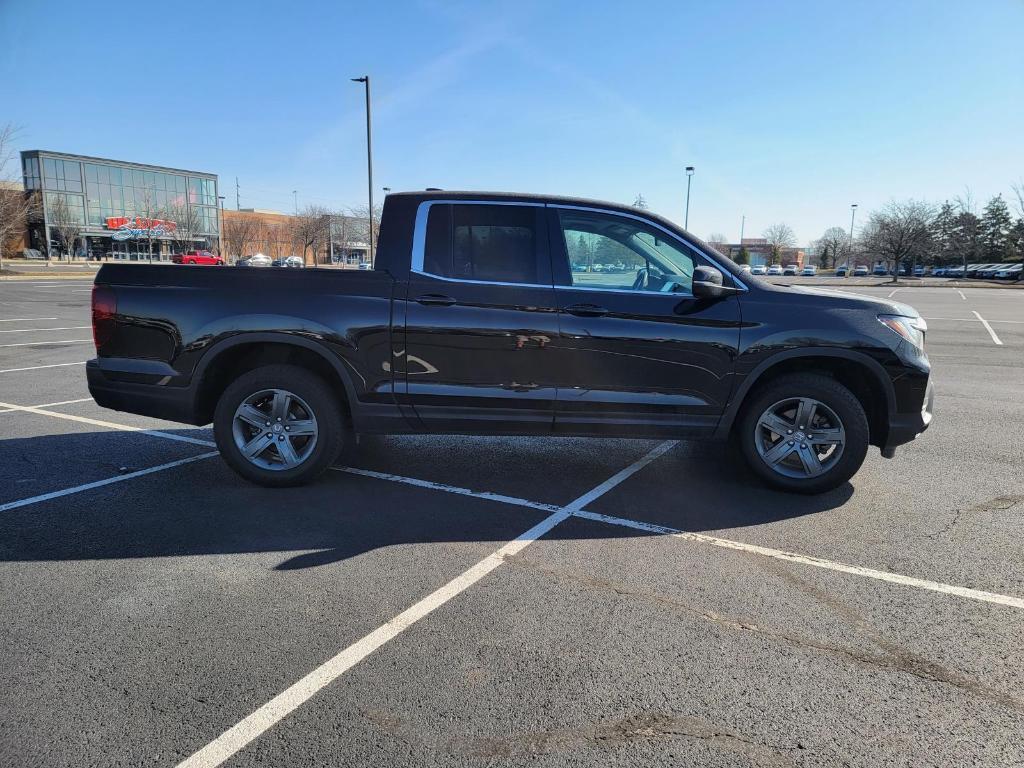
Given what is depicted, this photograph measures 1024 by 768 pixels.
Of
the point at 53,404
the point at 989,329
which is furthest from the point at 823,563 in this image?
the point at 989,329

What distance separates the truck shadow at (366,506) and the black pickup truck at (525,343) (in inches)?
12.8

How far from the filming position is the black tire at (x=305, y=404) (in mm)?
4648

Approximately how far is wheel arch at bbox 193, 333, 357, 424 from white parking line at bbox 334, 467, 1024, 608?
86cm

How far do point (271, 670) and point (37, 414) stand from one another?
5.76 meters

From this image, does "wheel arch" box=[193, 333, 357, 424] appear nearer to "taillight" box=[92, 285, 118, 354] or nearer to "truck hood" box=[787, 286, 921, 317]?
"taillight" box=[92, 285, 118, 354]

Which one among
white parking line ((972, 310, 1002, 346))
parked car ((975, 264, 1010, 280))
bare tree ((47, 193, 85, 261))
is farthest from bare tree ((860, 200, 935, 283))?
bare tree ((47, 193, 85, 261))

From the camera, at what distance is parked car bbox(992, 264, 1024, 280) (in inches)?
2203

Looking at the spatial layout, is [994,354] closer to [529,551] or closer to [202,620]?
[529,551]

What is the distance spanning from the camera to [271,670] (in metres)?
2.65

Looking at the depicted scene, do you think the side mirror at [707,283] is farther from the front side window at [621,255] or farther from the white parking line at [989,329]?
the white parking line at [989,329]

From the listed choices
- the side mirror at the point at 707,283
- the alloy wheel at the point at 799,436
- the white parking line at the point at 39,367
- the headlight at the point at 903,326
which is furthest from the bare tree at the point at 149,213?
the headlight at the point at 903,326

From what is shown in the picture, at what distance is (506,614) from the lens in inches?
121

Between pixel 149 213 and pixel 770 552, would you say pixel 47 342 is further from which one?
pixel 149 213

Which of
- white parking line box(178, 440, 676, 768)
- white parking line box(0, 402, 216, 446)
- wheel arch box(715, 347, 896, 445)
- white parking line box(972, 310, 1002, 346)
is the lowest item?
white parking line box(178, 440, 676, 768)
